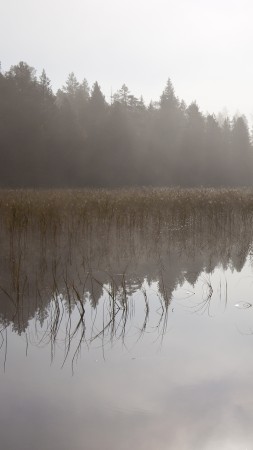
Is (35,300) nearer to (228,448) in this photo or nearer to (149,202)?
(228,448)

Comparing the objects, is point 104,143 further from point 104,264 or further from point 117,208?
point 104,264

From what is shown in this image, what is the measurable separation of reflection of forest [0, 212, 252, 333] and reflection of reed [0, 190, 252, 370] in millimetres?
14

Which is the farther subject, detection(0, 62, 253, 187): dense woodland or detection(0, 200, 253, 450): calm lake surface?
detection(0, 62, 253, 187): dense woodland

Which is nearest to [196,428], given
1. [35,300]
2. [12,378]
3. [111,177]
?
[12,378]

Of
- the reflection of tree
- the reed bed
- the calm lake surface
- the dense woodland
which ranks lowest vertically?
the calm lake surface

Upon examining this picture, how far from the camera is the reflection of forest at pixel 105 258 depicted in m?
5.89

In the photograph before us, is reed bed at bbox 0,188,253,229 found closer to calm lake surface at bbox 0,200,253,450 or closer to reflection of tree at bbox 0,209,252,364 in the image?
reflection of tree at bbox 0,209,252,364

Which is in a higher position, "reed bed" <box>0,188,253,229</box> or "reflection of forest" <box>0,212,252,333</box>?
"reed bed" <box>0,188,253,229</box>

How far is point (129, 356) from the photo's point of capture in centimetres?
402

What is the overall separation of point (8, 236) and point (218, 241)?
431 cm

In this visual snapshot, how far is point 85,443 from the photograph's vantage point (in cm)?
276

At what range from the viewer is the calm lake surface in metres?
2.88

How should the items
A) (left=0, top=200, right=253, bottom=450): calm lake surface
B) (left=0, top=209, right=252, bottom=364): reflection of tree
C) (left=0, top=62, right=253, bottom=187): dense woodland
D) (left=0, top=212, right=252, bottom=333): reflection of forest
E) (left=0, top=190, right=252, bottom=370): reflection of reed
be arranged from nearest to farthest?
1. (left=0, top=200, right=253, bottom=450): calm lake surface
2. (left=0, top=190, right=252, bottom=370): reflection of reed
3. (left=0, top=209, right=252, bottom=364): reflection of tree
4. (left=0, top=212, right=252, bottom=333): reflection of forest
5. (left=0, top=62, right=253, bottom=187): dense woodland

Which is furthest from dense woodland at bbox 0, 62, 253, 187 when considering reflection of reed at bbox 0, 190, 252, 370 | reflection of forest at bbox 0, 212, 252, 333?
reflection of forest at bbox 0, 212, 252, 333
